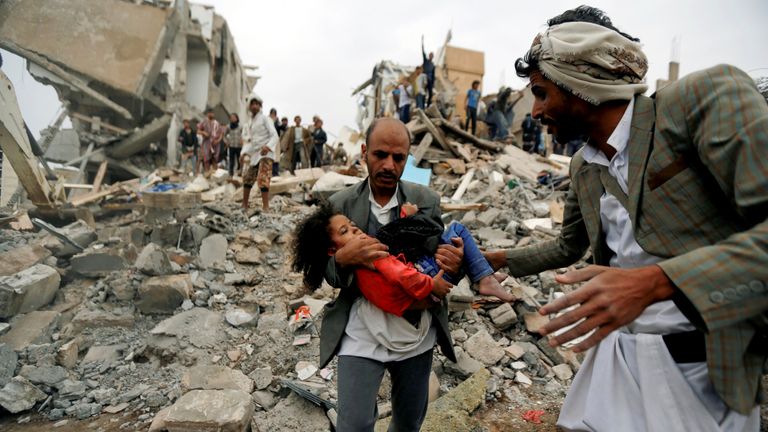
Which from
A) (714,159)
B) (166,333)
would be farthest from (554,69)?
(166,333)

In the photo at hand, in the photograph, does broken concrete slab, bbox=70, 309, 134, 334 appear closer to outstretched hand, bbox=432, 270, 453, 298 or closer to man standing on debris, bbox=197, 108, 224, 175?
outstretched hand, bbox=432, 270, 453, 298

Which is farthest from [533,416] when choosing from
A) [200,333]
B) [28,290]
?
[28,290]

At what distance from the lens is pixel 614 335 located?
1255 millimetres

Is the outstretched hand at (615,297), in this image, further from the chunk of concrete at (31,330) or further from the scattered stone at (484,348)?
the chunk of concrete at (31,330)

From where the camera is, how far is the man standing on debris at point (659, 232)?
86 centimetres

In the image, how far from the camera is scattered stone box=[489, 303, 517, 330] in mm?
4195

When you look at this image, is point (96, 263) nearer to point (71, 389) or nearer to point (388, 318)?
point (71, 389)

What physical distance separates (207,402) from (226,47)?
21.7m

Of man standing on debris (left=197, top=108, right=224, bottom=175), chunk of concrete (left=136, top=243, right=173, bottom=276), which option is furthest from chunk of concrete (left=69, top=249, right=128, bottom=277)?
man standing on debris (left=197, top=108, right=224, bottom=175)

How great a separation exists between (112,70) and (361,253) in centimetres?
1582

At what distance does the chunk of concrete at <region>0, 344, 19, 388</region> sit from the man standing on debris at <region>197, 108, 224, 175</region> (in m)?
9.69

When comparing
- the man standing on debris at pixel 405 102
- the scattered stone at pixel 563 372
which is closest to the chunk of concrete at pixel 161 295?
the scattered stone at pixel 563 372

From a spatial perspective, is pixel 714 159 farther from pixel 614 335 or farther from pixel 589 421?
pixel 589 421

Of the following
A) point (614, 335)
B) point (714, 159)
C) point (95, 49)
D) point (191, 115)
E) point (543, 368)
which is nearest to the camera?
point (714, 159)
